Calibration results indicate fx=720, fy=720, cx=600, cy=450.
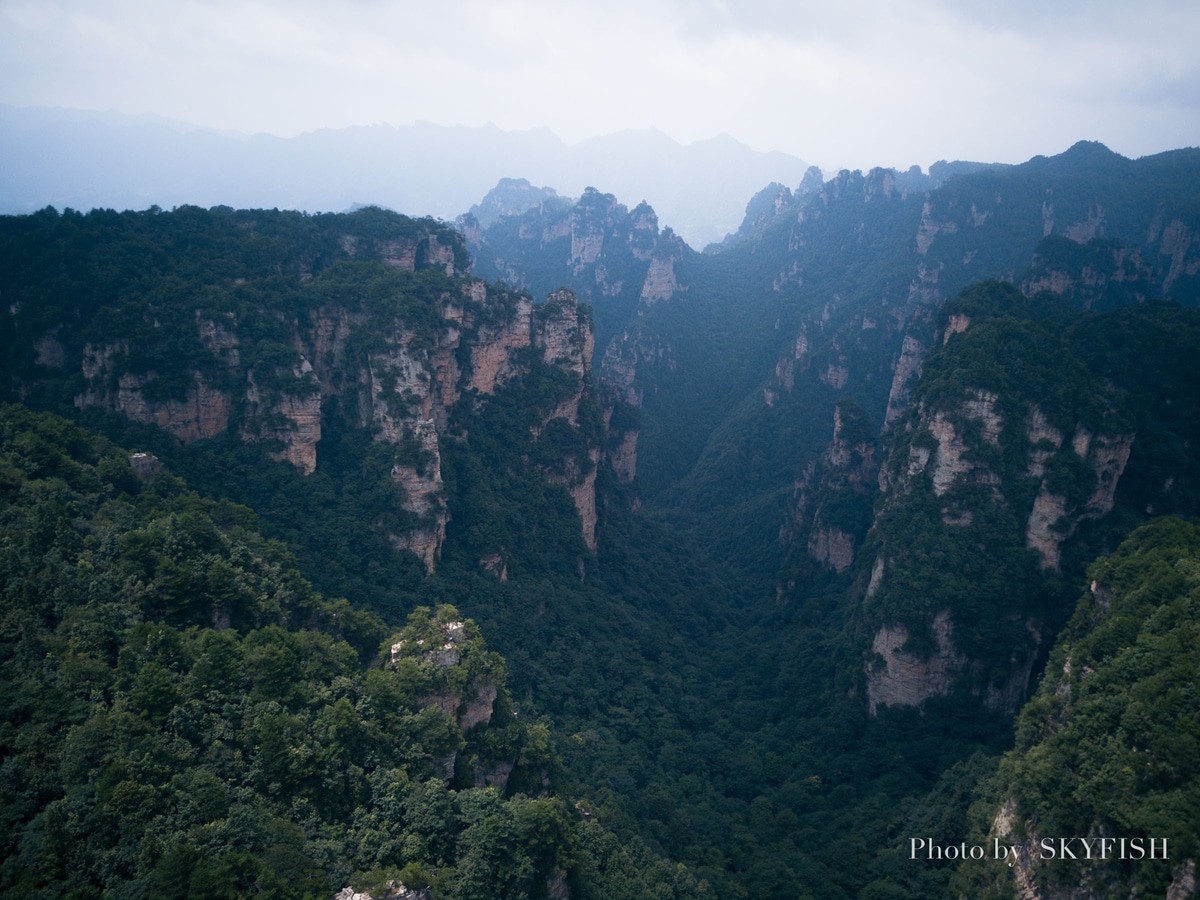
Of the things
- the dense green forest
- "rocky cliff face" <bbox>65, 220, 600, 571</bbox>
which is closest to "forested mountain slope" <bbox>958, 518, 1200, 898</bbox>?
the dense green forest

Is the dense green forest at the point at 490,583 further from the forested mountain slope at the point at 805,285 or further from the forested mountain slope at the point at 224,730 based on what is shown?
the forested mountain slope at the point at 805,285

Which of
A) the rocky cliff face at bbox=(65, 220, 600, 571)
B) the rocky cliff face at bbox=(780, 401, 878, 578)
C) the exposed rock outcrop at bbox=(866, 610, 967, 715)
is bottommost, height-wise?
the exposed rock outcrop at bbox=(866, 610, 967, 715)

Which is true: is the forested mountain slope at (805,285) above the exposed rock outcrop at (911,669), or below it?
above

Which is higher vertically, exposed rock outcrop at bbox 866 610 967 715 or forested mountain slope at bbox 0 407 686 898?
forested mountain slope at bbox 0 407 686 898

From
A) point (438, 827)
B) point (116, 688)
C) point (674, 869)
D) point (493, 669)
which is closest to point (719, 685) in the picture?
point (674, 869)

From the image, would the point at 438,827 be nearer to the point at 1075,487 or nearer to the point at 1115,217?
the point at 1075,487

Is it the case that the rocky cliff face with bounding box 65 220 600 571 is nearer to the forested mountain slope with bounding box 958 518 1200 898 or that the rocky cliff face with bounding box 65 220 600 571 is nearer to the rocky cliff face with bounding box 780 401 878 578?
the rocky cliff face with bounding box 780 401 878 578

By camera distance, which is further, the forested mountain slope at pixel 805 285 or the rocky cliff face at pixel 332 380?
the forested mountain slope at pixel 805 285

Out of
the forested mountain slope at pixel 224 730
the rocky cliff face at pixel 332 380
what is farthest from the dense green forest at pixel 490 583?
the rocky cliff face at pixel 332 380

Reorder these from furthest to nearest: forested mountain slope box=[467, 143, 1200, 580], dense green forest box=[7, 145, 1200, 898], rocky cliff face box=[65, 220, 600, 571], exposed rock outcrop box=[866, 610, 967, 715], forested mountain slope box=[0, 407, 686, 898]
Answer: forested mountain slope box=[467, 143, 1200, 580], rocky cliff face box=[65, 220, 600, 571], exposed rock outcrop box=[866, 610, 967, 715], dense green forest box=[7, 145, 1200, 898], forested mountain slope box=[0, 407, 686, 898]
